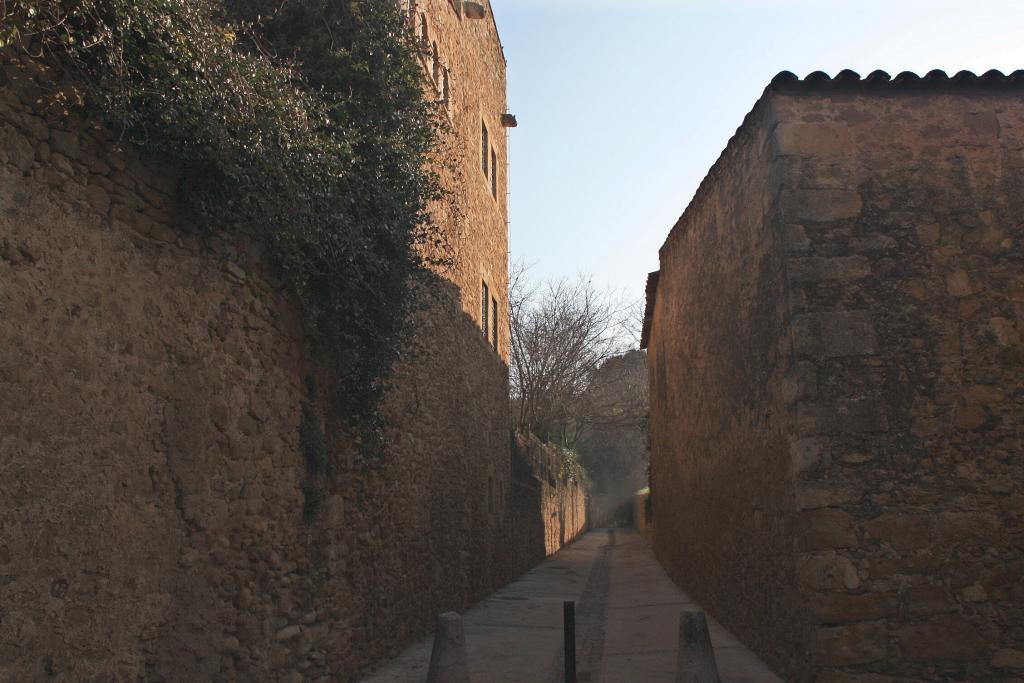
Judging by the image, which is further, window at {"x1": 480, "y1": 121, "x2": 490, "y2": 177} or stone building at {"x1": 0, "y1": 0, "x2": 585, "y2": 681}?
window at {"x1": 480, "y1": 121, "x2": 490, "y2": 177}

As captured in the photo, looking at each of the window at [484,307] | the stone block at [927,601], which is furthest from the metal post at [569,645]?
the window at [484,307]

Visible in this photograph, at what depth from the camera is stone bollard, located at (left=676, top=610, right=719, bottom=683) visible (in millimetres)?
5555

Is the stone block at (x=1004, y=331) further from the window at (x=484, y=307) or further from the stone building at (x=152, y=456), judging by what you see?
the window at (x=484, y=307)

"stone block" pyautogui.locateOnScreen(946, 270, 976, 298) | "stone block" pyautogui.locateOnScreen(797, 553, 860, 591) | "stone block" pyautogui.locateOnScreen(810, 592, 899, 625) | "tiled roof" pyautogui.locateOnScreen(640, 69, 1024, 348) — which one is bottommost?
"stone block" pyautogui.locateOnScreen(810, 592, 899, 625)

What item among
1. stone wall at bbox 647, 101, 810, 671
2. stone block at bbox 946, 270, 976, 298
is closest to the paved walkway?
stone wall at bbox 647, 101, 810, 671

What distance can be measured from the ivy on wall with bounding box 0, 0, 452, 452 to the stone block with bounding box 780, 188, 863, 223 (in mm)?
3019

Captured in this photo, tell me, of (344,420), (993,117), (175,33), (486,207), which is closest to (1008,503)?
(993,117)

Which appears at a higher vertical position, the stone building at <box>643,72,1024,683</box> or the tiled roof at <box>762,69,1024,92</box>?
the tiled roof at <box>762,69,1024,92</box>

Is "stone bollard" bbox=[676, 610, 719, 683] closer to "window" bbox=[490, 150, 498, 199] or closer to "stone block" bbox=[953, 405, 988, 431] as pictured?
"stone block" bbox=[953, 405, 988, 431]

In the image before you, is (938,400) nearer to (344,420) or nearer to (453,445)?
(344,420)

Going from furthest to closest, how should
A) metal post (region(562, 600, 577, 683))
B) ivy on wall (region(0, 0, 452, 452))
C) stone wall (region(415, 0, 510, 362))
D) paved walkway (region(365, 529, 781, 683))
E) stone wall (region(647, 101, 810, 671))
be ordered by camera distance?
1. stone wall (region(415, 0, 510, 362))
2. paved walkway (region(365, 529, 781, 683))
3. stone wall (region(647, 101, 810, 671))
4. metal post (region(562, 600, 577, 683))
5. ivy on wall (region(0, 0, 452, 452))

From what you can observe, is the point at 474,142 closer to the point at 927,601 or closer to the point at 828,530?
the point at 828,530

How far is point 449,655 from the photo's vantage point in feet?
19.6

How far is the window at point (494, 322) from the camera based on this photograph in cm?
1461
